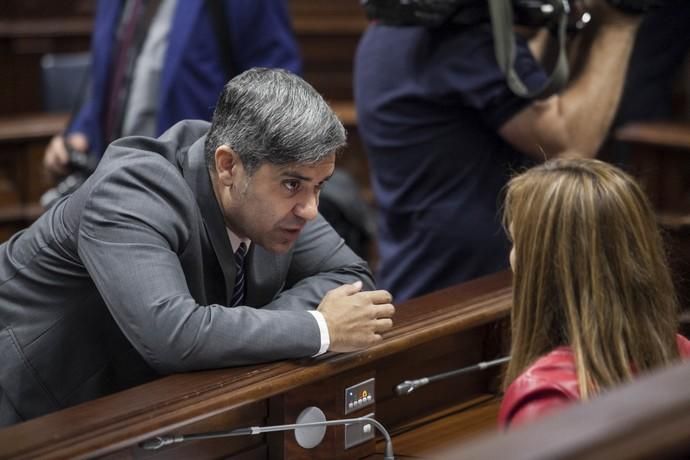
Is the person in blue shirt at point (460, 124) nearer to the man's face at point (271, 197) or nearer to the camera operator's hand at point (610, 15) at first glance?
the camera operator's hand at point (610, 15)

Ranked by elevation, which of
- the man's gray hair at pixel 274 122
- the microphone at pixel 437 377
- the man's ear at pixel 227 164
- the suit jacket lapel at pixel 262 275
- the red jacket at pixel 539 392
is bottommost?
the microphone at pixel 437 377

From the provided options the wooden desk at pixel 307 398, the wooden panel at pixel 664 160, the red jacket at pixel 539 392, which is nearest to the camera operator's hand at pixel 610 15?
the wooden desk at pixel 307 398

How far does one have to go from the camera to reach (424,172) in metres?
2.65

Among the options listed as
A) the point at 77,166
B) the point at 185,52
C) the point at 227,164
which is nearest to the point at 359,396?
the point at 227,164

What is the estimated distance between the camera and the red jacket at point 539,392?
1.46 meters

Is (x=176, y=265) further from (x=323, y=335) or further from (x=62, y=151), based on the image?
(x=62, y=151)

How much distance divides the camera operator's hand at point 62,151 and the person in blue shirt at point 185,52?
11 cm

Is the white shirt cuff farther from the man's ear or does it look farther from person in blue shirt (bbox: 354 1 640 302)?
person in blue shirt (bbox: 354 1 640 302)

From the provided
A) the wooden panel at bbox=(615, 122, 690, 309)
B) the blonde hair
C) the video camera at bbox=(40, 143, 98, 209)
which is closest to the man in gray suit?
the blonde hair

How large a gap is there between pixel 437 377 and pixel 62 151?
68.0 inches

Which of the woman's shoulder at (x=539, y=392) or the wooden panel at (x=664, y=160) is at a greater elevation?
the woman's shoulder at (x=539, y=392)

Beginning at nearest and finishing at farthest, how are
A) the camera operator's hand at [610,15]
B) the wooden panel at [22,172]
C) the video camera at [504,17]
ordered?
the video camera at [504,17]
the camera operator's hand at [610,15]
the wooden panel at [22,172]

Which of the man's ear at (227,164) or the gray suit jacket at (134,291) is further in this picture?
the man's ear at (227,164)

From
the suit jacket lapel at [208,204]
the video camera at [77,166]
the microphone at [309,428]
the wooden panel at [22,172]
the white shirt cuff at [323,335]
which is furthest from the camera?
the wooden panel at [22,172]
